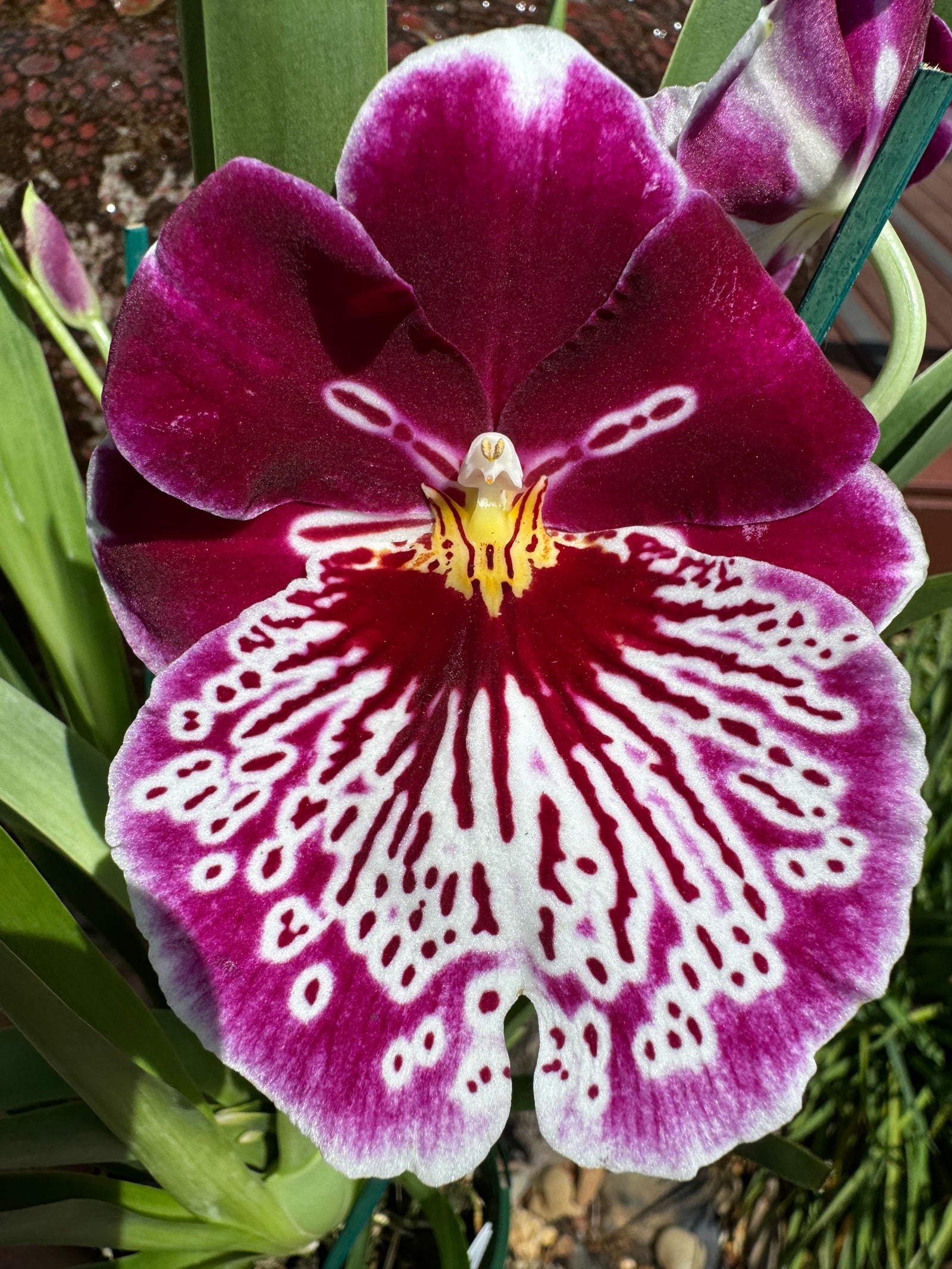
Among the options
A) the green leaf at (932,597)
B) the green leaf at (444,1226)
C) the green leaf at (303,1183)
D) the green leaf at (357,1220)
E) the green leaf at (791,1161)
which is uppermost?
the green leaf at (932,597)

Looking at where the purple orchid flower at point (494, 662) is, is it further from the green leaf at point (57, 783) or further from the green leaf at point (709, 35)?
the green leaf at point (709, 35)

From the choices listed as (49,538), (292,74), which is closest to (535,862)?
(292,74)

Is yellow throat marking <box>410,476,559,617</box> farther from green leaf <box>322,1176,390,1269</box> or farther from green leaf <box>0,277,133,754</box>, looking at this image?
green leaf <box>322,1176,390,1269</box>

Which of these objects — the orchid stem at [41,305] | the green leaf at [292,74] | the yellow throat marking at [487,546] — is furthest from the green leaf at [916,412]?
the orchid stem at [41,305]

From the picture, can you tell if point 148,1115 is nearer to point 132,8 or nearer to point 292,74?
point 292,74

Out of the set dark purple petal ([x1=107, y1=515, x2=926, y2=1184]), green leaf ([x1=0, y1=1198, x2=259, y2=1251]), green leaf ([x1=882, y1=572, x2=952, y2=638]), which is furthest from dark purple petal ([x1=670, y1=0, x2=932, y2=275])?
green leaf ([x1=0, y1=1198, x2=259, y2=1251])

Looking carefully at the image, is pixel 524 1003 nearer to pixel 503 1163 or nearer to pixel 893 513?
pixel 503 1163
